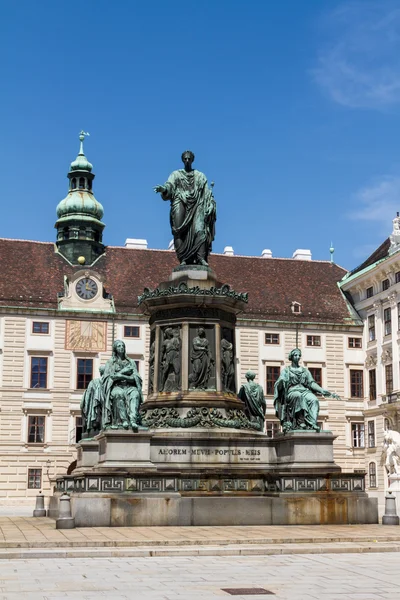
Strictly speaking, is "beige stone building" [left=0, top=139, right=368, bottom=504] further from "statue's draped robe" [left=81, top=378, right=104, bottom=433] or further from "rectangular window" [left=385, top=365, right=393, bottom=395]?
"statue's draped robe" [left=81, top=378, right=104, bottom=433]

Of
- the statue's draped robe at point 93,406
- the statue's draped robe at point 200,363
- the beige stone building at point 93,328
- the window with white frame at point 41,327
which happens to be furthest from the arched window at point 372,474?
the statue's draped robe at point 200,363

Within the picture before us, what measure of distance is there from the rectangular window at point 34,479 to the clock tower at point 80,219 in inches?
587

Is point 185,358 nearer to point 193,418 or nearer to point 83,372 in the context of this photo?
point 193,418

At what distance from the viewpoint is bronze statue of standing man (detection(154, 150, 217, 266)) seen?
80.8ft

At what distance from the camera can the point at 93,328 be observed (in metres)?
63.0

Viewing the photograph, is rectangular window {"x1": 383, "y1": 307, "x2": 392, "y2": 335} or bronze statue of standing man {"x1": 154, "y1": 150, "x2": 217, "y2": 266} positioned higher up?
rectangular window {"x1": 383, "y1": 307, "x2": 392, "y2": 335}

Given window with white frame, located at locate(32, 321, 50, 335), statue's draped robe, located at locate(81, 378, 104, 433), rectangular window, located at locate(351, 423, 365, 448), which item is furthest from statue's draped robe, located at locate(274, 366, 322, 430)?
rectangular window, located at locate(351, 423, 365, 448)

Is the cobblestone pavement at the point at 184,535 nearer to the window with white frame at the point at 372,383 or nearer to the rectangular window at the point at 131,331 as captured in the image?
the rectangular window at the point at 131,331

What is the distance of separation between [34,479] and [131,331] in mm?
11685

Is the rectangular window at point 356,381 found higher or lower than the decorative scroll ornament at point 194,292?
higher

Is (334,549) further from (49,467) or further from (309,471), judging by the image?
(49,467)

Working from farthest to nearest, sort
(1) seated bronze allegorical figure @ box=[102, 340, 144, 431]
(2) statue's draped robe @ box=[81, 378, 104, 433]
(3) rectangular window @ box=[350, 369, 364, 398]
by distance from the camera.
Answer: (3) rectangular window @ box=[350, 369, 364, 398] < (2) statue's draped robe @ box=[81, 378, 104, 433] < (1) seated bronze allegorical figure @ box=[102, 340, 144, 431]

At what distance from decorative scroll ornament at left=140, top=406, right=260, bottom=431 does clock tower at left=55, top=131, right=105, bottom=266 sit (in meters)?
44.0

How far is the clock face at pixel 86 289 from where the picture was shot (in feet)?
207
